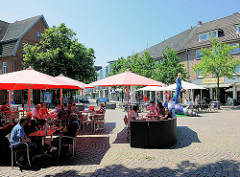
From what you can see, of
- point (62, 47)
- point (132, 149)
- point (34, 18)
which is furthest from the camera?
point (34, 18)

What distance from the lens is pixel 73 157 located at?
5.33m

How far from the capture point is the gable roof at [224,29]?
27397 millimetres

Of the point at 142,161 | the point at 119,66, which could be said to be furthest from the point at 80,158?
the point at 119,66

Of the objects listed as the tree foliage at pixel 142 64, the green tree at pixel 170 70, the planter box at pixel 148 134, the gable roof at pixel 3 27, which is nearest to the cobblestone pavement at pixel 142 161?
the planter box at pixel 148 134

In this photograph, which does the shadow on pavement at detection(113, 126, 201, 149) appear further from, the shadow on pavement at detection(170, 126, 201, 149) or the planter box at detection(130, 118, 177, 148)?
the planter box at detection(130, 118, 177, 148)

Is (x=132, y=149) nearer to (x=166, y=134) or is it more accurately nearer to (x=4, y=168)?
(x=166, y=134)

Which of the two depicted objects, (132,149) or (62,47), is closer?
(132,149)

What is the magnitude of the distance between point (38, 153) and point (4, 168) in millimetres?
826

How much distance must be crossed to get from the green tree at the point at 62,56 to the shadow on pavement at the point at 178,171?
22.7 meters

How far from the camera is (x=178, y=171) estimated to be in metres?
4.36

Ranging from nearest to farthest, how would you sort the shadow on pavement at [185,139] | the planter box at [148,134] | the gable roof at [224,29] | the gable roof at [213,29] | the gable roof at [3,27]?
the planter box at [148,134], the shadow on pavement at [185,139], the gable roof at [224,29], the gable roof at [213,29], the gable roof at [3,27]

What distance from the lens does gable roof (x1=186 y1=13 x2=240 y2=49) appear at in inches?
1079

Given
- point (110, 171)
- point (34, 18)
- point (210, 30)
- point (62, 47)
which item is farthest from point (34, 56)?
point (210, 30)

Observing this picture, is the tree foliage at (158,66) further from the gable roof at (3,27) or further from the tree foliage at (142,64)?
the gable roof at (3,27)
